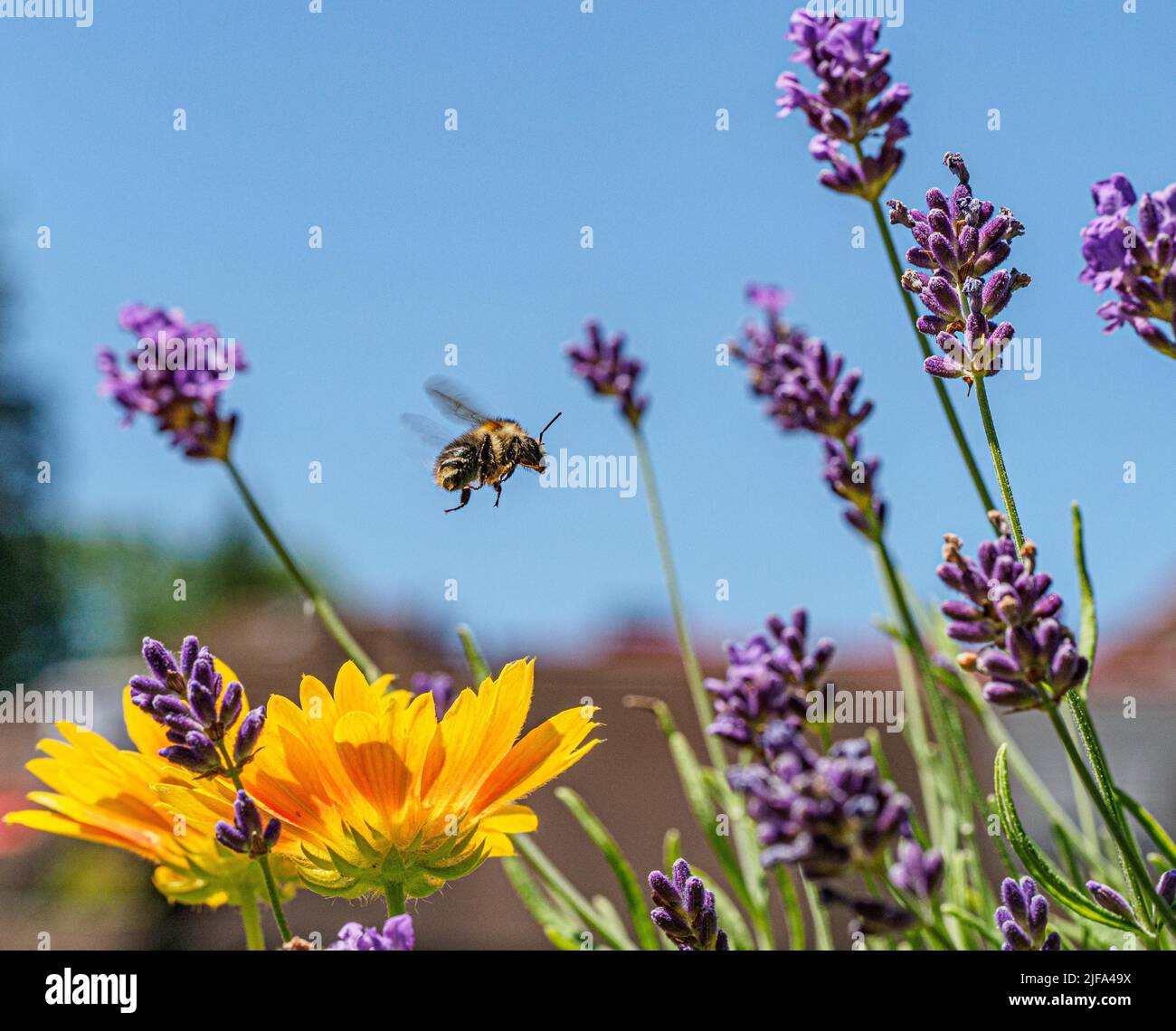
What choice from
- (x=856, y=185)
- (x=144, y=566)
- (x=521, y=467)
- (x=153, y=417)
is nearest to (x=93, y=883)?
(x=521, y=467)

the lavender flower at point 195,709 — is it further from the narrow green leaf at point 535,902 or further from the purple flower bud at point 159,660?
the narrow green leaf at point 535,902

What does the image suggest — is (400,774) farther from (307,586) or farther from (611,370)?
(611,370)

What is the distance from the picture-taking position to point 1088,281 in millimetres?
540

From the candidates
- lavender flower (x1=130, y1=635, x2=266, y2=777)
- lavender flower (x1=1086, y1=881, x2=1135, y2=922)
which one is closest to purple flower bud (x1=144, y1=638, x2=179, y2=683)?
lavender flower (x1=130, y1=635, x2=266, y2=777)

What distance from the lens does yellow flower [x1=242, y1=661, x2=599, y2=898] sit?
0.55 metres

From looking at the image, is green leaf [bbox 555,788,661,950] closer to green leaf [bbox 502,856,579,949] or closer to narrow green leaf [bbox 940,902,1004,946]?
green leaf [bbox 502,856,579,949]

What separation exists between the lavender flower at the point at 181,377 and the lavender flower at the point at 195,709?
0.46m

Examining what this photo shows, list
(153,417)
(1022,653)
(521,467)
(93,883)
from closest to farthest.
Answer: (1022,653) < (153,417) < (521,467) < (93,883)

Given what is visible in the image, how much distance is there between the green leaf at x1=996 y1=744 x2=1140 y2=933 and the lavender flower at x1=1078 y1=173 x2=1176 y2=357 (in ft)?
0.71

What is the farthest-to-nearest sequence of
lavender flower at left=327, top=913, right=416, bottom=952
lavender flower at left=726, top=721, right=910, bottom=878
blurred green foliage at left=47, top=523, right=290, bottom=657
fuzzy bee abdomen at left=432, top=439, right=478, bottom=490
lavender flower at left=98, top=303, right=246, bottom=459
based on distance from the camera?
blurred green foliage at left=47, top=523, right=290, bottom=657 < fuzzy bee abdomen at left=432, top=439, right=478, bottom=490 < lavender flower at left=98, top=303, right=246, bottom=459 < lavender flower at left=327, top=913, right=416, bottom=952 < lavender flower at left=726, top=721, right=910, bottom=878

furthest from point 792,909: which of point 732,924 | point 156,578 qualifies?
point 156,578

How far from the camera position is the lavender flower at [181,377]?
38.9 inches
